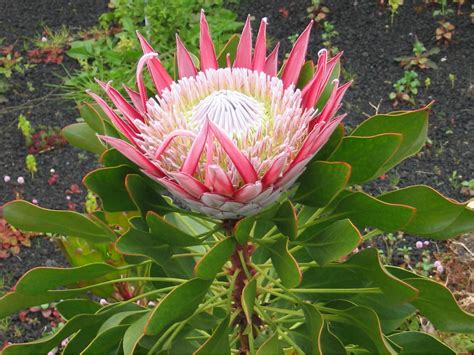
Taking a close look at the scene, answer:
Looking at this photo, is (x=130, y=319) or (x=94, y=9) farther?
(x=94, y=9)

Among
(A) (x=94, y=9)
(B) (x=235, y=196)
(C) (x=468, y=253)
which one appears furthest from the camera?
(A) (x=94, y=9)

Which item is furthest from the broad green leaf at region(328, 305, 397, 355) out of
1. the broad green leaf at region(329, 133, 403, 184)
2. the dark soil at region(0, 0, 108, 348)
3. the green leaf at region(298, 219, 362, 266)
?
the dark soil at region(0, 0, 108, 348)

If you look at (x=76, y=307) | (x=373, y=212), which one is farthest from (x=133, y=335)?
(x=373, y=212)

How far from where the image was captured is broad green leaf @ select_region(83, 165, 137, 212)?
1.23 metres

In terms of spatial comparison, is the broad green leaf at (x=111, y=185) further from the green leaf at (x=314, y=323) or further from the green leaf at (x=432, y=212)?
the green leaf at (x=432, y=212)

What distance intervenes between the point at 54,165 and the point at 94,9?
1.64 m

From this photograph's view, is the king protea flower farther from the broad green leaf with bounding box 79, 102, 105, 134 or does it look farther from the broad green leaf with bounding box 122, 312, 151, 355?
the broad green leaf with bounding box 122, 312, 151, 355

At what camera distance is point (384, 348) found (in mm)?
1219

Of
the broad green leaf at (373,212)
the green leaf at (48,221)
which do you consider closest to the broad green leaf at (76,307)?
the green leaf at (48,221)

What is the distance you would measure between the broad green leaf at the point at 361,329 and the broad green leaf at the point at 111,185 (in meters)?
0.49

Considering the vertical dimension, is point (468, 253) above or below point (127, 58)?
below

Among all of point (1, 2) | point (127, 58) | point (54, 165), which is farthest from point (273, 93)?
point (1, 2)

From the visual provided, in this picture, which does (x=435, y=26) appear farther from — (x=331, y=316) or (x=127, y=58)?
(x=331, y=316)

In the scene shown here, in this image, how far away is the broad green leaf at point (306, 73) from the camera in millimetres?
1379
